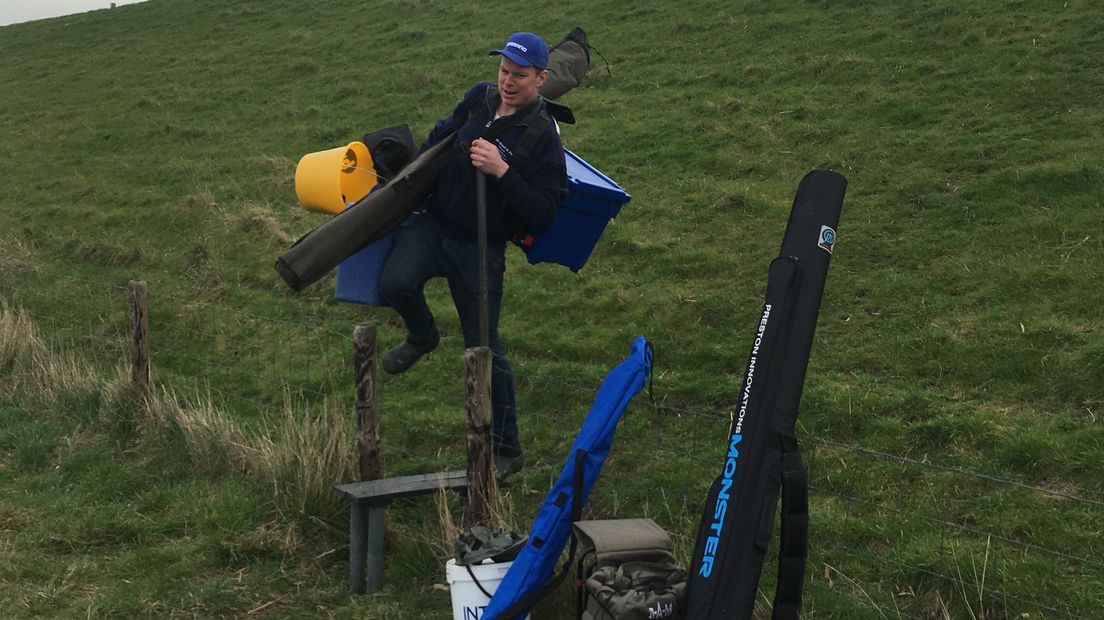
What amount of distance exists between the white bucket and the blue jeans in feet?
4.54

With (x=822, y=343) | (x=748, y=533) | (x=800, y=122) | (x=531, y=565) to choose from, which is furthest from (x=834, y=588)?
(x=800, y=122)

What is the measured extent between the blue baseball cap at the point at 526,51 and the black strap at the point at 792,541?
2311mm

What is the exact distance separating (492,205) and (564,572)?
2082mm

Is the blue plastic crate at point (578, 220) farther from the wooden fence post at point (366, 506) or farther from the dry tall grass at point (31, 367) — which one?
the dry tall grass at point (31, 367)

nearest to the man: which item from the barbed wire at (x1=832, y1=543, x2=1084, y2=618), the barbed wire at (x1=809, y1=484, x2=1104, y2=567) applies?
the barbed wire at (x1=809, y1=484, x2=1104, y2=567)

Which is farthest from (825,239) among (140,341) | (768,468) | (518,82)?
(140,341)

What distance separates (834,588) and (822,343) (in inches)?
141

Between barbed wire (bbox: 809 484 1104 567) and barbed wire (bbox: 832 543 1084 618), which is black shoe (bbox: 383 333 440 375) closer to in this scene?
barbed wire (bbox: 809 484 1104 567)

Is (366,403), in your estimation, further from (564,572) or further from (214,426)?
(564,572)

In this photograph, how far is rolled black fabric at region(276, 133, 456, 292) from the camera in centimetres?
529

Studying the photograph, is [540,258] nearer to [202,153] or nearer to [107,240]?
[107,240]

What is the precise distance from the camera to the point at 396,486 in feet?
17.2

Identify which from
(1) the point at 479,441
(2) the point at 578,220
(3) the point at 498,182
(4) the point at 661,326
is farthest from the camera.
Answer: (4) the point at 661,326

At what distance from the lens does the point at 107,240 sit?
1413cm
